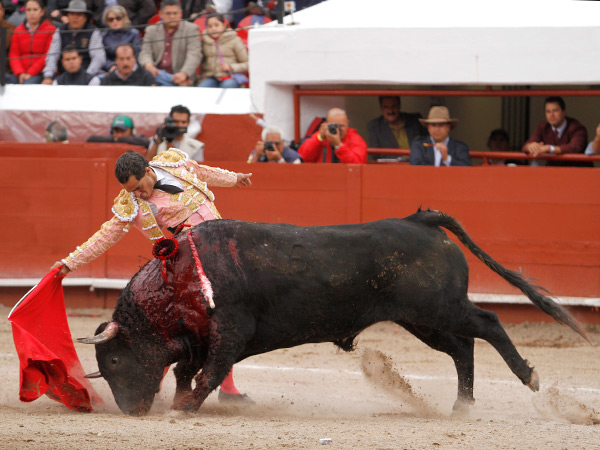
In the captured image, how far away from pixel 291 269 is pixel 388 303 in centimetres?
50

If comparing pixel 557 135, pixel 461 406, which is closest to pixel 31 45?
pixel 557 135

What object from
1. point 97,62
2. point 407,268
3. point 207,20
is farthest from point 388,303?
point 97,62

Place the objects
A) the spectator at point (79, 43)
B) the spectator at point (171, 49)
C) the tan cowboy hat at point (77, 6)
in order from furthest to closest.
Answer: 1. the tan cowboy hat at point (77, 6)
2. the spectator at point (79, 43)
3. the spectator at point (171, 49)

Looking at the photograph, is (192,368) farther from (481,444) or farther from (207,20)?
(207,20)

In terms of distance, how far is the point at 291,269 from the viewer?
487 cm

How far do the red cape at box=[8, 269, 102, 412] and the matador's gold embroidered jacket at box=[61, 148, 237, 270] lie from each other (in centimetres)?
26

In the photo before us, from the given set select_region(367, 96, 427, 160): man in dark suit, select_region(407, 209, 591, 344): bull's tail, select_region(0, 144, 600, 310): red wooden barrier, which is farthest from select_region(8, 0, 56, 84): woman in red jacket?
select_region(407, 209, 591, 344): bull's tail

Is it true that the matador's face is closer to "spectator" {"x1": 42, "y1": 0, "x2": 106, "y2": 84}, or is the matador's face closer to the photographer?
the photographer

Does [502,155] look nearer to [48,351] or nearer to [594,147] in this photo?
[594,147]

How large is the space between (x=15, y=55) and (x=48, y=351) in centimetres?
610

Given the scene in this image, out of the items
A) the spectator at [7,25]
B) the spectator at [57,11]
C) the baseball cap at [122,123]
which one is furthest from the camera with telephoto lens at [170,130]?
A: the spectator at [7,25]

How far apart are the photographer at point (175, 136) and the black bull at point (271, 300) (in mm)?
3427

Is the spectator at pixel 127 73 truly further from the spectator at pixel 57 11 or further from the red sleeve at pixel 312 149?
the red sleeve at pixel 312 149

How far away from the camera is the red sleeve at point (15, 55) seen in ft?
34.0
